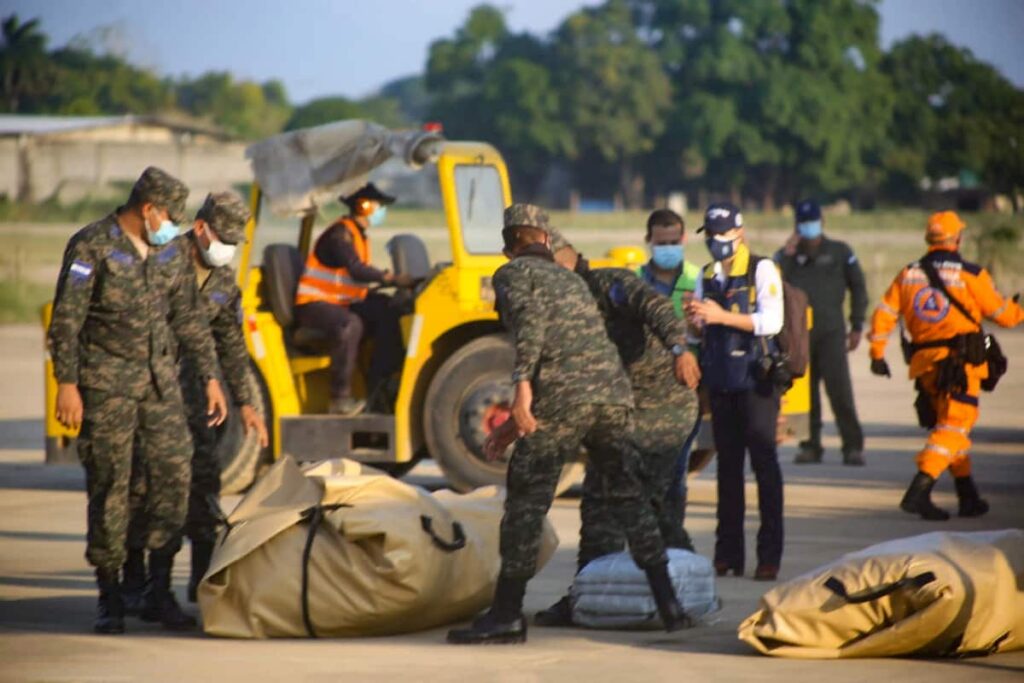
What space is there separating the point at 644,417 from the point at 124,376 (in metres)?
2.40

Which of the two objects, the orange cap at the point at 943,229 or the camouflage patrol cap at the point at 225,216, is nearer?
the camouflage patrol cap at the point at 225,216

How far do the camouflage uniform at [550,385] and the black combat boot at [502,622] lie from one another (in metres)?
0.05

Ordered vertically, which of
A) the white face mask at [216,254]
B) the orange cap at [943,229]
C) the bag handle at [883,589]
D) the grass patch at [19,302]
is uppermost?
the orange cap at [943,229]

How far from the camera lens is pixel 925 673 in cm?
725

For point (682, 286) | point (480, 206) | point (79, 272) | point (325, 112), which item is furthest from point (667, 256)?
point (325, 112)

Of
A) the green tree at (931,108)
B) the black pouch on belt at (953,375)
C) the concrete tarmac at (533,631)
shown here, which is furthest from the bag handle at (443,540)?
the green tree at (931,108)

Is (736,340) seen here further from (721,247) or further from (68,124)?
(68,124)

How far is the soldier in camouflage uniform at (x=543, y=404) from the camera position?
25.9ft

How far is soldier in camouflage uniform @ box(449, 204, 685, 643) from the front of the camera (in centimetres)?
790

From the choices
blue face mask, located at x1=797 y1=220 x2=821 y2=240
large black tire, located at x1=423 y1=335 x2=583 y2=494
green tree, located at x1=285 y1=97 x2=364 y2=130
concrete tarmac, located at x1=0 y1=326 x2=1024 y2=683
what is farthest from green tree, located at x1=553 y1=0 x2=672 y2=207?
large black tire, located at x1=423 y1=335 x2=583 y2=494

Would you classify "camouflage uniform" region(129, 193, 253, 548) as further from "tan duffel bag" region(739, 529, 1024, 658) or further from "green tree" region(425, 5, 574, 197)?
"green tree" region(425, 5, 574, 197)

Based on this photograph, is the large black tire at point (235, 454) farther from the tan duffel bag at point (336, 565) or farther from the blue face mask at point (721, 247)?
the tan duffel bag at point (336, 565)

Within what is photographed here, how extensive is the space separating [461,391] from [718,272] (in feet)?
10.7

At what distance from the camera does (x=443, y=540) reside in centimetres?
811
